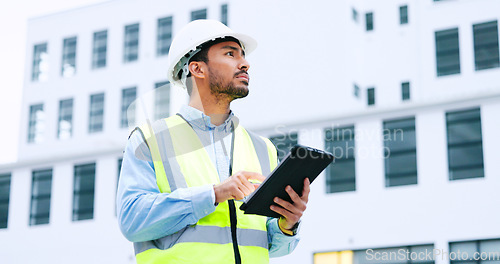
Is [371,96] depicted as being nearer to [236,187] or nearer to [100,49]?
[100,49]

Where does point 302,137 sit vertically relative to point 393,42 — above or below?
below

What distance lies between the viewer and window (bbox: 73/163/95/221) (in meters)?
29.8

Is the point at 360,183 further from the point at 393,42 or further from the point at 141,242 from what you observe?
the point at 141,242

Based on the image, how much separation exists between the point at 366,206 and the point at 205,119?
22668 mm

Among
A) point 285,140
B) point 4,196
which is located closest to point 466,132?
point 285,140

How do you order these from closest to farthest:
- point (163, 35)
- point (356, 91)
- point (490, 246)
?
point (490, 246), point (356, 91), point (163, 35)

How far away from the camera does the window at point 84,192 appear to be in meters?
29.8

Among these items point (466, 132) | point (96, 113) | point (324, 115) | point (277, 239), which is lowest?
point (277, 239)

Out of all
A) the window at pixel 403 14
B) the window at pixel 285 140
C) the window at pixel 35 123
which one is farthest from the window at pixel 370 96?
the window at pixel 35 123

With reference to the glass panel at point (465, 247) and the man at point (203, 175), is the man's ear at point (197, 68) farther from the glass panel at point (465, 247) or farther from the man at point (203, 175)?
the glass panel at point (465, 247)

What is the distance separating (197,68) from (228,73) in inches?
7.1

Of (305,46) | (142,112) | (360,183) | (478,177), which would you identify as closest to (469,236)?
(478,177)

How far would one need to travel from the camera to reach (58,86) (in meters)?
40.2

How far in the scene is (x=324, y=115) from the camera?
2584 cm
